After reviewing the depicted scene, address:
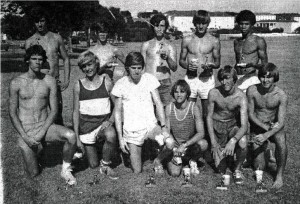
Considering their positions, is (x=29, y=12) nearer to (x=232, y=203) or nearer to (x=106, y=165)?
(x=106, y=165)

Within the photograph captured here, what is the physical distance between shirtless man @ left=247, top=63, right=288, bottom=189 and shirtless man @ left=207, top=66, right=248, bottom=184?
223 millimetres

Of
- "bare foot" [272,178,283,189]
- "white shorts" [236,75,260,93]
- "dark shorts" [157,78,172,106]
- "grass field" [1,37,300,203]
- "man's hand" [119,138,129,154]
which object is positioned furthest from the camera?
"dark shorts" [157,78,172,106]

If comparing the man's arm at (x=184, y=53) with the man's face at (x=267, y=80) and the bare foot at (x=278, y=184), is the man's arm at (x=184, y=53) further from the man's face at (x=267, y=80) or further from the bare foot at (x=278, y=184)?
the bare foot at (x=278, y=184)

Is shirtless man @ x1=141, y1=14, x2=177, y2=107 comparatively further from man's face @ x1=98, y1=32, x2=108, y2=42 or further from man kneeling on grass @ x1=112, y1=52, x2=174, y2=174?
man kneeling on grass @ x1=112, y1=52, x2=174, y2=174

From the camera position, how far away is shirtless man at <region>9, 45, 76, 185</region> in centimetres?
568

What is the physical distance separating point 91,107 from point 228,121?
2295mm

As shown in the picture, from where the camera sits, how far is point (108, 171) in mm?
6020

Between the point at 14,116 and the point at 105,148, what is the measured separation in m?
1.51

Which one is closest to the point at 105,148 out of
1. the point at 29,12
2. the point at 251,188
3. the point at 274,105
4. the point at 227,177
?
the point at 227,177

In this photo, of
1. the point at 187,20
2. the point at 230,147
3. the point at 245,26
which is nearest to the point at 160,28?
the point at 245,26

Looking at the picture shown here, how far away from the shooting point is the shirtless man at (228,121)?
5609 millimetres

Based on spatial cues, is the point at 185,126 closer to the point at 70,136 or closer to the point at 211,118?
the point at 211,118

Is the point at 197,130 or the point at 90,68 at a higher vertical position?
the point at 90,68

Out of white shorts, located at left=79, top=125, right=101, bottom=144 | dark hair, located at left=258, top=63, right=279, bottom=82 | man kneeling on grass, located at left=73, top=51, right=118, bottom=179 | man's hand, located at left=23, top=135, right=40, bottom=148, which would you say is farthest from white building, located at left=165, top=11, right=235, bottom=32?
man's hand, located at left=23, top=135, right=40, bottom=148
